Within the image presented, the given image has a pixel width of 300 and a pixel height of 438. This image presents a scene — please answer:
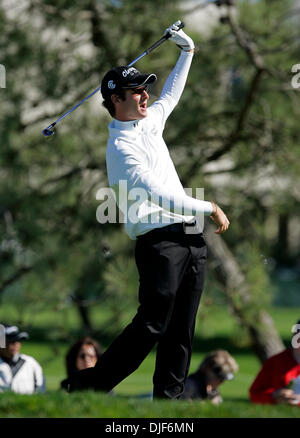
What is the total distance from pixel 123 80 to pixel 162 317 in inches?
46.9

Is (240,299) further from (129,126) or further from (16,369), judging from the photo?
(129,126)

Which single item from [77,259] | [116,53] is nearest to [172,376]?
[77,259]

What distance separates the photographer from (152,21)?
326 inches

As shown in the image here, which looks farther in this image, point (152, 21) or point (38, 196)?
point (38, 196)

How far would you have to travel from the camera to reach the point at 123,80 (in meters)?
4.20

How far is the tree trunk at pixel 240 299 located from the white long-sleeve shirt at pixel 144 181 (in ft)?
13.0

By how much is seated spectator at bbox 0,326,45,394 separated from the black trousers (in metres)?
1.79

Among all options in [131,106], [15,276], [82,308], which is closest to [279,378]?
[131,106]

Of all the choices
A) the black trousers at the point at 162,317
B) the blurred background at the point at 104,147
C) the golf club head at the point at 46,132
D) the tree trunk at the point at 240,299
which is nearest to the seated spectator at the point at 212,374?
the blurred background at the point at 104,147

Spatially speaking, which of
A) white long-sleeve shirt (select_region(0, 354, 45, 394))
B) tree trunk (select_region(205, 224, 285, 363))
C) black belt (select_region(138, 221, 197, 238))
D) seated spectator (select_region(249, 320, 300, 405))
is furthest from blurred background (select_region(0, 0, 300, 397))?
black belt (select_region(138, 221, 197, 238))

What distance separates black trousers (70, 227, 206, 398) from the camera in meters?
4.00

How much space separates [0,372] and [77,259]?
279cm

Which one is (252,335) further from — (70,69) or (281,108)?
(70,69)

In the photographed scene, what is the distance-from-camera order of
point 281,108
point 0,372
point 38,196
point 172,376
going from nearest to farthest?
point 172,376 → point 0,372 → point 38,196 → point 281,108
